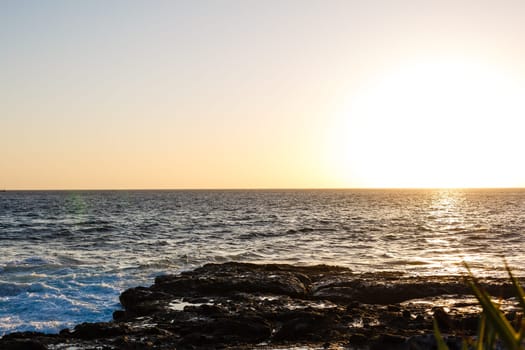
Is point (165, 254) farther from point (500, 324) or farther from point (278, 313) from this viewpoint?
point (500, 324)

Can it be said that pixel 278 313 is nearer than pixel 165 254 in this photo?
Yes

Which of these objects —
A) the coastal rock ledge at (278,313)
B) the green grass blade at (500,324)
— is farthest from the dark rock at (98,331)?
the green grass blade at (500,324)

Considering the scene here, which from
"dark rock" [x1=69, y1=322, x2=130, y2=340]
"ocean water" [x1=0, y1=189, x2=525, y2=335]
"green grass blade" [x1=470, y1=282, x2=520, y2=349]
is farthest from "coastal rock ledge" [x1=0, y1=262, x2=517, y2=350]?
"green grass blade" [x1=470, y1=282, x2=520, y2=349]

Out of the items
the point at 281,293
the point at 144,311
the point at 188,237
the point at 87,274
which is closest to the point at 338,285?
the point at 281,293

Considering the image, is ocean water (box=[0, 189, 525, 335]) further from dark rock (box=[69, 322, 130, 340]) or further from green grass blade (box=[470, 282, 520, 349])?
green grass blade (box=[470, 282, 520, 349])

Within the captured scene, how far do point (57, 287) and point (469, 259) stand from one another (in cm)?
2042

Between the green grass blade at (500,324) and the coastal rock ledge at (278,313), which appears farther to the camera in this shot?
the coastal rock ledge at (278,313)

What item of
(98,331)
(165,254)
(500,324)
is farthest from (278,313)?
(165,254)

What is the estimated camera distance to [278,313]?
47.2 ft

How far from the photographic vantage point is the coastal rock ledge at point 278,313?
11531 millimetres

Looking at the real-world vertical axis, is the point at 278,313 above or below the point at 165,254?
above

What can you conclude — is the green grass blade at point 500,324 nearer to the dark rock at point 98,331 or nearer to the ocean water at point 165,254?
the ocean water at point 165,254

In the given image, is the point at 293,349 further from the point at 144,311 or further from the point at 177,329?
the point at 144,311

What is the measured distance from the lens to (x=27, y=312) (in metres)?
16.6
